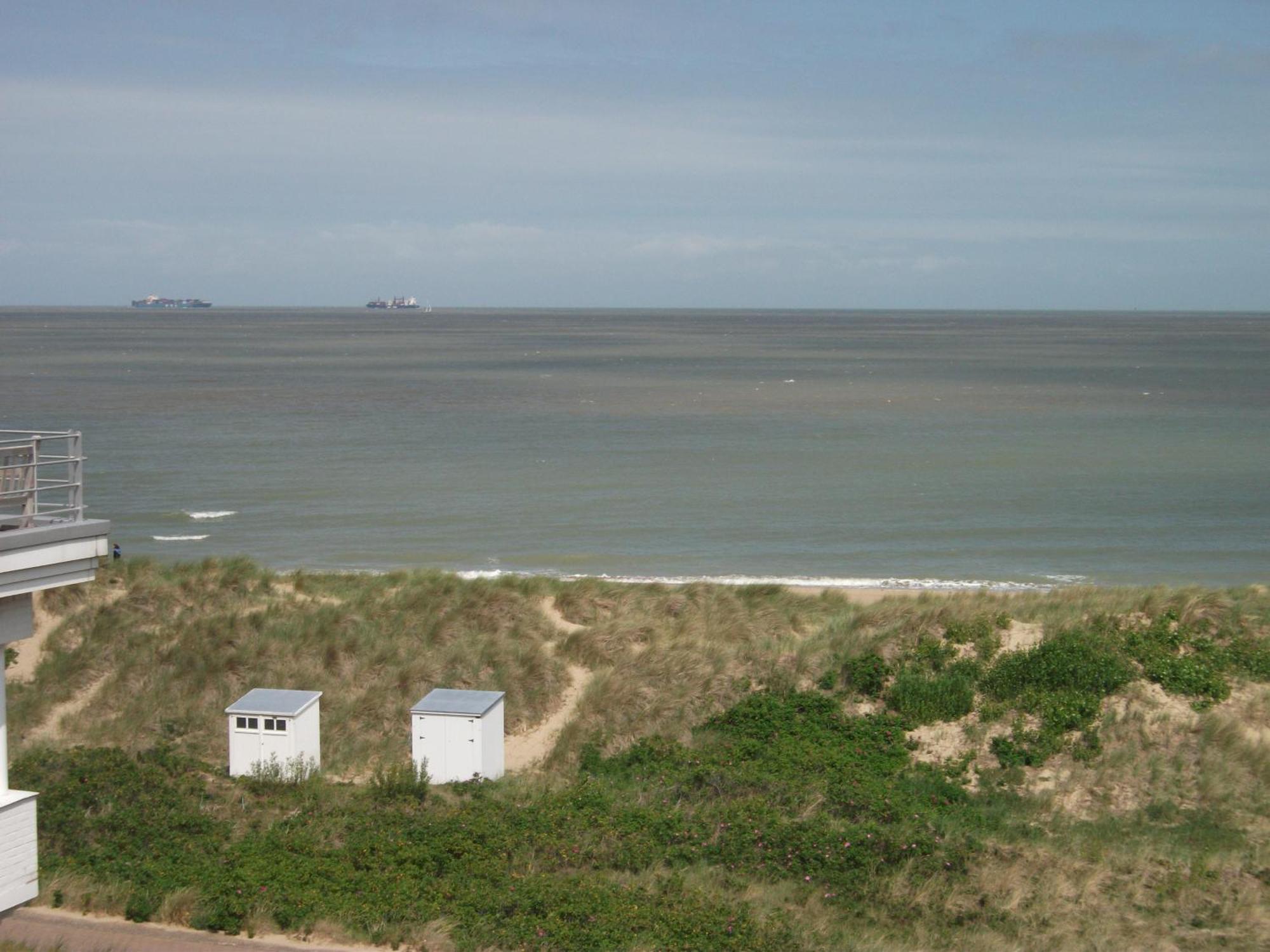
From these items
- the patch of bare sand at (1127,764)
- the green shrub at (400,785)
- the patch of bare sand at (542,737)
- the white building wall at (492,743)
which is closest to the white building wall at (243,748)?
the green shrub at (400,785)

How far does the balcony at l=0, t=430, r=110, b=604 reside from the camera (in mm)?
7480

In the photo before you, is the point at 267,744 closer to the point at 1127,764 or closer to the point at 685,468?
the point at 1127,764

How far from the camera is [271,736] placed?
13.0m

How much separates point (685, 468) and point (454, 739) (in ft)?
105

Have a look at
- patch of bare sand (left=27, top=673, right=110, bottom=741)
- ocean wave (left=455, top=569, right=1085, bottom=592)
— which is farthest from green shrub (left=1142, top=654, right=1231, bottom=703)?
patch of bare sand (left=27, top=673, right=110, bottom=741)

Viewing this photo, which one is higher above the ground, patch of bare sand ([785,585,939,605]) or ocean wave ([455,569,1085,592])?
patch of bare sand ([785,585,939,605])

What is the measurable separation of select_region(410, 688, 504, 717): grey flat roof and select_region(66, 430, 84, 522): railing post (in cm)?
524

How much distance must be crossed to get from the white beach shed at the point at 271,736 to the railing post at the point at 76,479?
5075 millimetres

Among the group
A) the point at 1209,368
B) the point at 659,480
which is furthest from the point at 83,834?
the point at 1209,368

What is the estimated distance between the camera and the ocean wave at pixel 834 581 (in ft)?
87.4

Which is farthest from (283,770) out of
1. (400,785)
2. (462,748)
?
(462,748)

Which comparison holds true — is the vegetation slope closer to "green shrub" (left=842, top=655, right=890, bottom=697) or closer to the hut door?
"green shrub" (left=842, top=655, right=890, bottom=697)

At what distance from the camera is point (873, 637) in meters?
15.1

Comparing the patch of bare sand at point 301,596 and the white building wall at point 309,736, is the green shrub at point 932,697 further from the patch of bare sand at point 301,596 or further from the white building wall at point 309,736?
the patch of bare sand at point 301,596
